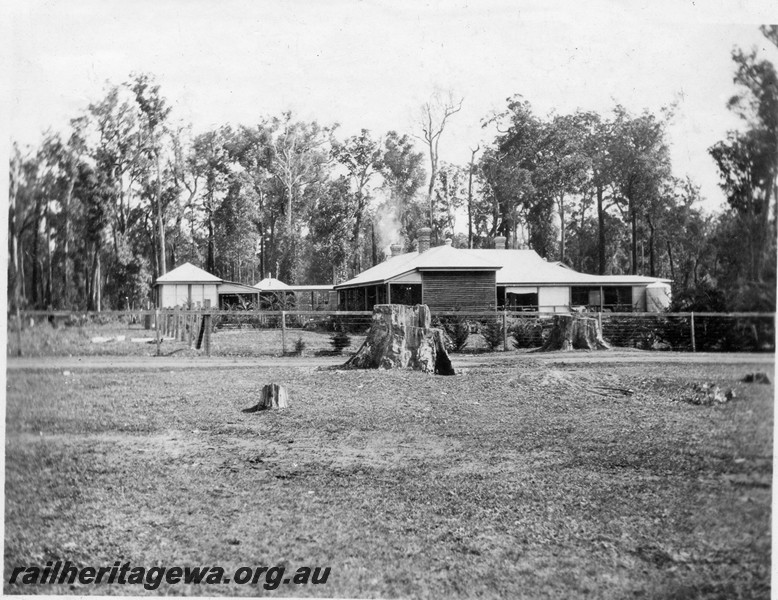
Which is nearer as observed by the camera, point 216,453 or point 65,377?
point 216,453

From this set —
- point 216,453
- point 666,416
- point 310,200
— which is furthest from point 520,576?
point 310,200

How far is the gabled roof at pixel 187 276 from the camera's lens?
6.20 meters

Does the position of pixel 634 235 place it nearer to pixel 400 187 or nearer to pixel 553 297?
pixel 400 187

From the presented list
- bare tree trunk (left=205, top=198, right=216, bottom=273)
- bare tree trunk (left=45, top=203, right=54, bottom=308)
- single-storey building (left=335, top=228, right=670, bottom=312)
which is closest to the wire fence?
bare tree trunk (left=45, top=203, right=54, bottom=308)

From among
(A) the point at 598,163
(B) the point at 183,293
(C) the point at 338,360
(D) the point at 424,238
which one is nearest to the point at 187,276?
(B) the point at 183,293

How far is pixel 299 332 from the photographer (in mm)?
10469

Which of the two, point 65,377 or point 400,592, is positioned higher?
point 65,377

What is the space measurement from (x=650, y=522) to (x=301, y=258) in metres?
4.53

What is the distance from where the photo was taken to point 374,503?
13.9ft

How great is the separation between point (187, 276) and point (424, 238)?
2922 mm

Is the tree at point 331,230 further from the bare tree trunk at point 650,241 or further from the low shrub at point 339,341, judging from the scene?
Answer: the low shrub at point 339,341

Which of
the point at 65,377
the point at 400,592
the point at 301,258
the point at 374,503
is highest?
the point at 301,258

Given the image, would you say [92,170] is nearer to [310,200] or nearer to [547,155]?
[310,200]

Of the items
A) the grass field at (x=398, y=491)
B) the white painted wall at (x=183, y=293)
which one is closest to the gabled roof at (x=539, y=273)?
Answer: the grass field at (x=398, y=491)
